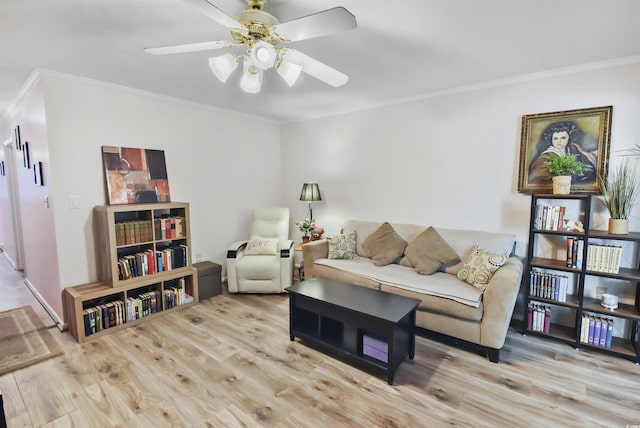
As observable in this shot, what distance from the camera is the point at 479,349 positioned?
2.45 m

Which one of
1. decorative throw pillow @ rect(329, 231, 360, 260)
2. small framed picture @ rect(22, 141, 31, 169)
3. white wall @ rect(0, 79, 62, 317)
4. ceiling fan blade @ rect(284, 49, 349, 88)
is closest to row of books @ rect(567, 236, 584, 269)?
Answer: decorative throw pillow @ rect(329, 231, 360, 260)

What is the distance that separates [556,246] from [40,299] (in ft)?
18.1

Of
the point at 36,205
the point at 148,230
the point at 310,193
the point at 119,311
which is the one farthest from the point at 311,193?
the point at 36,205

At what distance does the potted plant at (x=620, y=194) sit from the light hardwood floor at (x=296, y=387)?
1073 mm

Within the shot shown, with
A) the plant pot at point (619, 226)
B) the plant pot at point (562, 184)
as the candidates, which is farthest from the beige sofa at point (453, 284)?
the plant pot at point (619, 226)

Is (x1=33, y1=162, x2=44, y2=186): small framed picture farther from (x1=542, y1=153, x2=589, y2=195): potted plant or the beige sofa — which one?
(x1=542, y1=153, x2=589, y2=195): potted plant

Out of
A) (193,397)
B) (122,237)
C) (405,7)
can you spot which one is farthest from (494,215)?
(122,237)

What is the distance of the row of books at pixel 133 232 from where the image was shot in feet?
9.49

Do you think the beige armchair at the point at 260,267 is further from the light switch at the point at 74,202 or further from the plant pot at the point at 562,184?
the plant pot at the point at 562,184

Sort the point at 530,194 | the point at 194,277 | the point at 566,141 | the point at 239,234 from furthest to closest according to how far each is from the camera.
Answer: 1. the point at 239,234
2. the point at 194,277
3. the point at 530,194
4. the point at 566,141

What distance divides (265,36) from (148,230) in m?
2.35

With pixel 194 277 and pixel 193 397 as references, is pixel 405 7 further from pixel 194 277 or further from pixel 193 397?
pixel 194 277

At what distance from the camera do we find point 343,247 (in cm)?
358

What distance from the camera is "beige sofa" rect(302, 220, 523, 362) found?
2.33m
